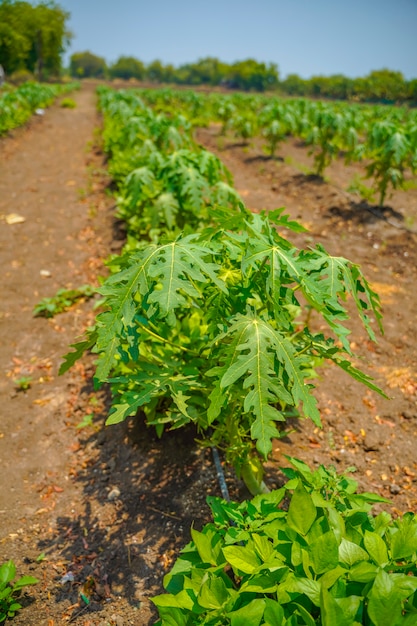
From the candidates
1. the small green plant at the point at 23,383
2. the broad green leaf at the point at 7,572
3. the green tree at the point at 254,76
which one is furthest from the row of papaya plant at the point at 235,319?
the green tree at the point at 254,76

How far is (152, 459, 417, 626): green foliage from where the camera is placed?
119 cm

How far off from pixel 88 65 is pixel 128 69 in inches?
665

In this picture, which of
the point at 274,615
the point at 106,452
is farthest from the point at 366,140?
the point at 274,615

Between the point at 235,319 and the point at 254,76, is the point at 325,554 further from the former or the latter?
A: the point at 254,76

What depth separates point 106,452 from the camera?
10.0 ft

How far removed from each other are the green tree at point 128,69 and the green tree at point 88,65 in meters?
5.70

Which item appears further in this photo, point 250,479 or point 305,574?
point 250,479

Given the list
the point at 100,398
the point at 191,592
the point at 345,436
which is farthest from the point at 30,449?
the point at 345,436

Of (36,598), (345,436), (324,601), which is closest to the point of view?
(324,601)

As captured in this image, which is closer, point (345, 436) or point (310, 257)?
point (310, 257)

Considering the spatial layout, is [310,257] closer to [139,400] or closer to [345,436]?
[139,400]

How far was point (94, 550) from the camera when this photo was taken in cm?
243

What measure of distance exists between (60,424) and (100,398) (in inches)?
15.0

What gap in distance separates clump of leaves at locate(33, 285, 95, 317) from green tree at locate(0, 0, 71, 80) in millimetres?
50745
